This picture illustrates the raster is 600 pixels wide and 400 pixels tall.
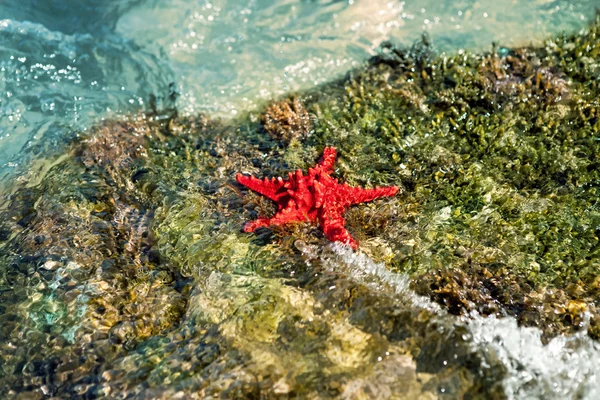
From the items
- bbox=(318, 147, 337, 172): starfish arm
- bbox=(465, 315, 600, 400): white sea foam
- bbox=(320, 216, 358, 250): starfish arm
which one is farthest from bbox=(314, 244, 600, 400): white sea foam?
bbox=(318, 147, 337, 172): starfish arm

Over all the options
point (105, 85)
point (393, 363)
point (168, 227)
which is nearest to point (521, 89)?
point (393, 363)

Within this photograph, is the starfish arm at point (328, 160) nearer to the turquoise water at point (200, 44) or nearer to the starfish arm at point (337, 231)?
the starfish arm at point (337, 231)

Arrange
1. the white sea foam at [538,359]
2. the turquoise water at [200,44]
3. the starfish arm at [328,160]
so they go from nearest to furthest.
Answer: the white sea foam at [538,359] < the starfish arm at [328,160] < the turquoise water at [200,44]

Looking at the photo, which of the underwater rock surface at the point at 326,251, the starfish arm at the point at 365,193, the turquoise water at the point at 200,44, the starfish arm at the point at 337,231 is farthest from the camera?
the turquoise water at the point at 200,44

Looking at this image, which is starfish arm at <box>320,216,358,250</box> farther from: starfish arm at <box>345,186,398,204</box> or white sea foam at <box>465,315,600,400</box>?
white sea foam at <box>465,315,600,400</box>

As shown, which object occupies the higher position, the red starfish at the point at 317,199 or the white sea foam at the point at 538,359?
the red starfish at the point at 317,199

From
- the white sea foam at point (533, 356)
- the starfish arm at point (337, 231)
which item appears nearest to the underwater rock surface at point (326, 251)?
the white sea foam at point (533, 356)

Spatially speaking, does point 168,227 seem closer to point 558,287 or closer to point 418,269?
point 418,269
